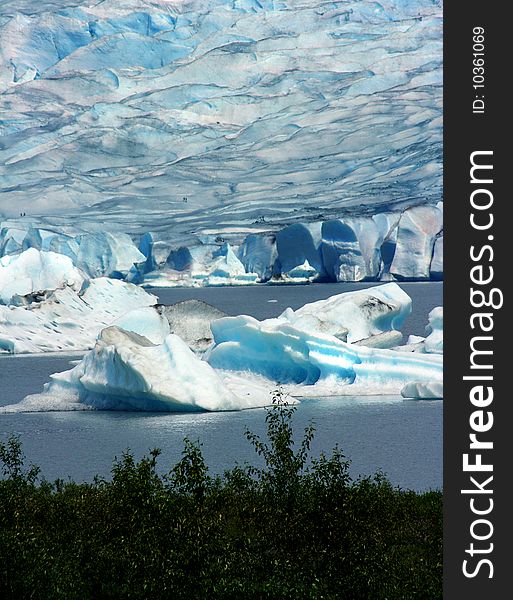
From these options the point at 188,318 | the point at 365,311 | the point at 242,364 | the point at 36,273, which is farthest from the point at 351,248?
the point at 242,364

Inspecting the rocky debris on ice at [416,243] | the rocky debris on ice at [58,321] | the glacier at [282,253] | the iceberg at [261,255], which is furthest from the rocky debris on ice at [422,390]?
the iceberg at [261,255]

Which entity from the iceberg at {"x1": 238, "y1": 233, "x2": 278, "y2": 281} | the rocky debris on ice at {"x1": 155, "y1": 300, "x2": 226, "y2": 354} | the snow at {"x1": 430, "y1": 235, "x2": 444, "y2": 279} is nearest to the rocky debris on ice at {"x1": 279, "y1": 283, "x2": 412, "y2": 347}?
the rocky debris on ice at {"x1": 155, "y1": 300, "x2": 226, "y2": 354}

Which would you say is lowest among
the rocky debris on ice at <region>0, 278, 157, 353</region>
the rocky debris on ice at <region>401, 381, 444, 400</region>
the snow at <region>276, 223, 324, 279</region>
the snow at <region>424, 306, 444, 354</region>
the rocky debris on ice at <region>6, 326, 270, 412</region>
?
the rocky debris on ice at <region>6, 326, 270, 412</region>

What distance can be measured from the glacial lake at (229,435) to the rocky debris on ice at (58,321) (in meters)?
7.99

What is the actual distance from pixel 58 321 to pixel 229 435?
51.1ft

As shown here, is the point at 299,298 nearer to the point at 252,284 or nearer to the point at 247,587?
the point at 252,284

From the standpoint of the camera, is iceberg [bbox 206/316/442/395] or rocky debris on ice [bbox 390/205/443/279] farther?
rocky debris on ice [bbox 390/205/443/279]

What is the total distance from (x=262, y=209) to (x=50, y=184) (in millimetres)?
17703

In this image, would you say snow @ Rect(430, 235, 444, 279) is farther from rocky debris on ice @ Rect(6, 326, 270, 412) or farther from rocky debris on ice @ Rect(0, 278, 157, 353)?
rocky debris on ice @ Rect(6, 326, 270, 412)

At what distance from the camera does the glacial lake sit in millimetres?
12609

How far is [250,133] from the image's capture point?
92.4 m

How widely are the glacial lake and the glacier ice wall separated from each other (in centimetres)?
4767

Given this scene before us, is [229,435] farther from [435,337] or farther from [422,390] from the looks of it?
[435,337]

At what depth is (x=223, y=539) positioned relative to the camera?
7.35m
